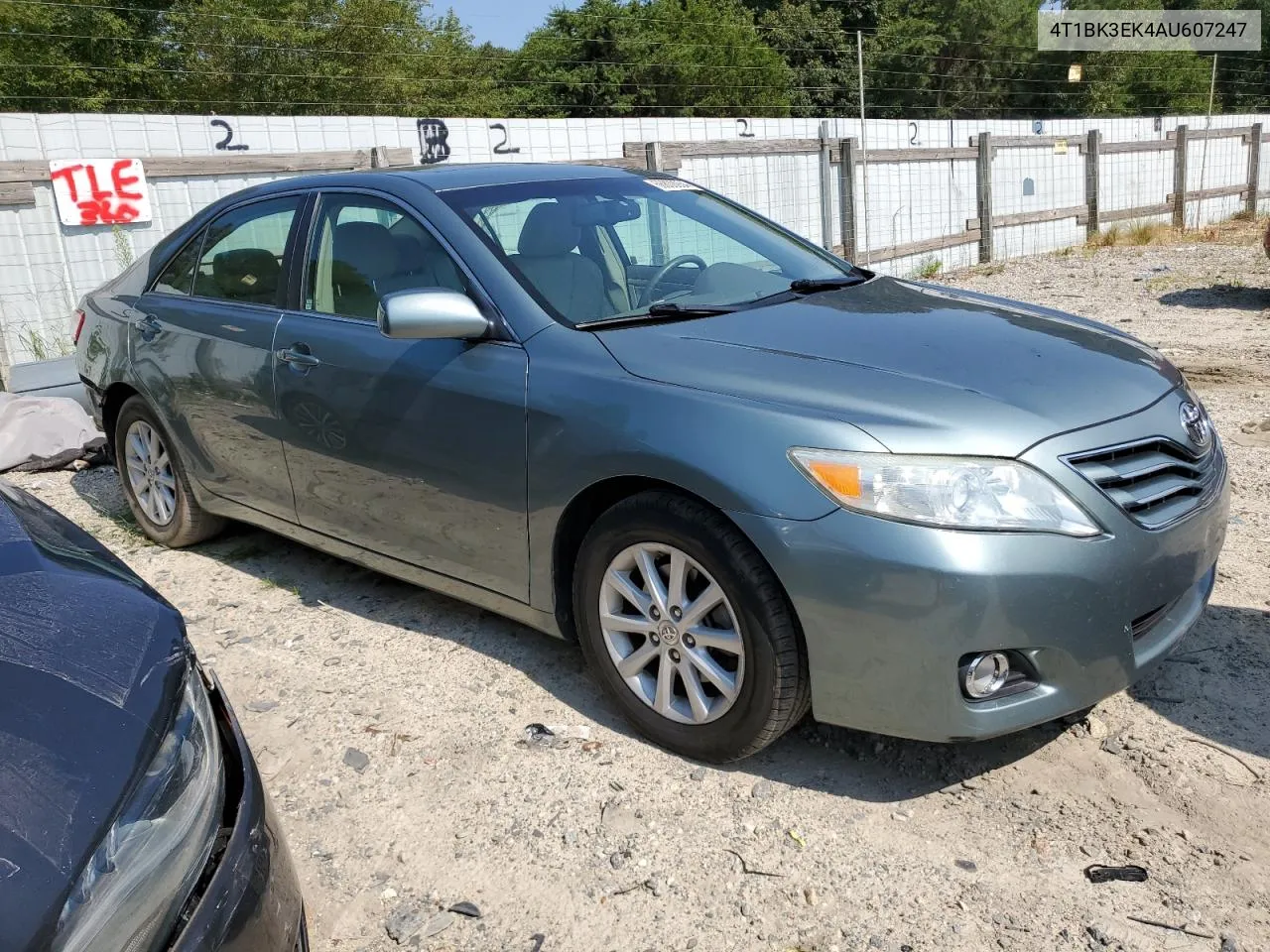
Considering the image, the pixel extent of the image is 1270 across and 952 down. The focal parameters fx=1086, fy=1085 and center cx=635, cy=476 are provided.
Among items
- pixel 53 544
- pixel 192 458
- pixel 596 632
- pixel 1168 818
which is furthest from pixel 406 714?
pixel 1168 818

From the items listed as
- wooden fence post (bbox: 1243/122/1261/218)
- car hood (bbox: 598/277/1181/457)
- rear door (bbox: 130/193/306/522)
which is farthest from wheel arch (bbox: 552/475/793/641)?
wooden fence post (bbox: 1243/122/1261/218)

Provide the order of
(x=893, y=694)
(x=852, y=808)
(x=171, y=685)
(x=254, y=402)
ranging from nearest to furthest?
(x=171, y=685)
(x=893, y=694)
(x=852, y=808)
(x=254, y=402)

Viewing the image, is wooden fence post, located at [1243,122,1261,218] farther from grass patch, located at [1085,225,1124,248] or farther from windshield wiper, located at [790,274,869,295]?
windshield wiper, located at [790,274,869,295]

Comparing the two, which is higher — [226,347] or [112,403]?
[226,347]

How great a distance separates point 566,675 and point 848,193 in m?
11.7

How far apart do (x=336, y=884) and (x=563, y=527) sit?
3.72ft

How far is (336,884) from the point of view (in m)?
2.72

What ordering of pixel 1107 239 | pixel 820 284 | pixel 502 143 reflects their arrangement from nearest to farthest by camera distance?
pixel 820 284, pixel 502 143, pixel 1107 239

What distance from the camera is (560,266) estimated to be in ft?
11.7

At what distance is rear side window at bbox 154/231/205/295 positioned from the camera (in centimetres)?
477

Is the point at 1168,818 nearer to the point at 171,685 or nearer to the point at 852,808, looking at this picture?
the point at 852,808

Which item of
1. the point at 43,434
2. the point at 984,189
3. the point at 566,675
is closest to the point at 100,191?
the point at 43,434

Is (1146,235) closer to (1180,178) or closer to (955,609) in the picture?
(1180,178)

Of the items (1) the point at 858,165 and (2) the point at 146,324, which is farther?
(1) the point at 858,165
